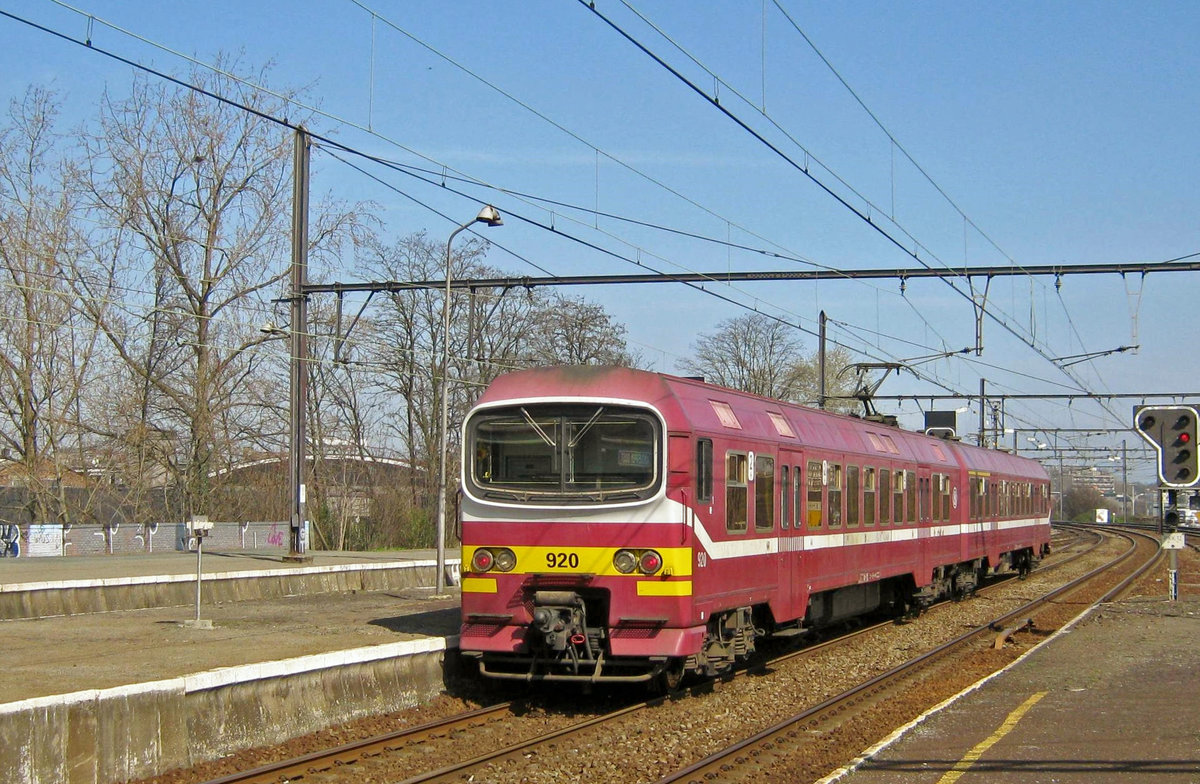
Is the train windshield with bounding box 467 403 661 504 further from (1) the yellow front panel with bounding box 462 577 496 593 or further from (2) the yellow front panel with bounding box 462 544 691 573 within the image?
(1) the yellow front panel with bounding box 462 577 496 593

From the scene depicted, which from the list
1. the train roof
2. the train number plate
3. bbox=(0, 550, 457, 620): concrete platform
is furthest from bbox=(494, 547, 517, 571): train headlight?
bbox=(0, 550, 457, 620): concrete platform

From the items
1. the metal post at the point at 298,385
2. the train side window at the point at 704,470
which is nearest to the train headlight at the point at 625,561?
the train side window at the point at 704,470

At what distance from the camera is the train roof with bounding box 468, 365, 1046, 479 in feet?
39.0

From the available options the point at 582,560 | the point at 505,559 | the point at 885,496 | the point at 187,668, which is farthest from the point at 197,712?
the point at 885,496

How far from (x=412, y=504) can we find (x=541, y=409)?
34457mm

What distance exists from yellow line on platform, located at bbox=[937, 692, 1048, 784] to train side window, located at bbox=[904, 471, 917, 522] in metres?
7.67

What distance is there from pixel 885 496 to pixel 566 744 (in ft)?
31.1

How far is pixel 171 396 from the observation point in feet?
119

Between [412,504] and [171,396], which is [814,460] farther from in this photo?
[412,504]

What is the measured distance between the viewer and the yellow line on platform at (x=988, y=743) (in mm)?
8609

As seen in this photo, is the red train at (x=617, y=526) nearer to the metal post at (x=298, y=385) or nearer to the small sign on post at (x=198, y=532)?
the small sign on post at (x=198, y=532)

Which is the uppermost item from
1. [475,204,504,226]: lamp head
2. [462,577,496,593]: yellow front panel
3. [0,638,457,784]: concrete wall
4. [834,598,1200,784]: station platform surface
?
[475,204,504,226]: lamp head

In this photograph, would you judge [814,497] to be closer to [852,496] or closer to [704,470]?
[852,496]

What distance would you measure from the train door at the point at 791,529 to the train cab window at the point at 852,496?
2.06m
